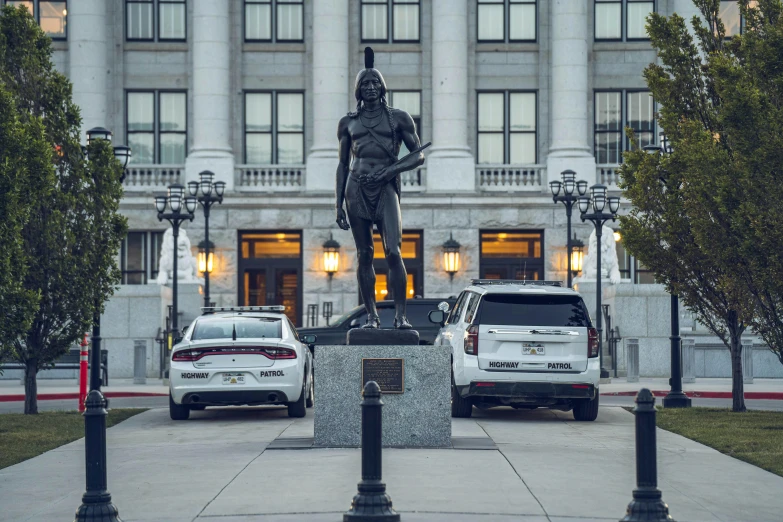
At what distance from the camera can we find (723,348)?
34844 millimetres

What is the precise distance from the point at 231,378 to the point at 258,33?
29412 millimetres

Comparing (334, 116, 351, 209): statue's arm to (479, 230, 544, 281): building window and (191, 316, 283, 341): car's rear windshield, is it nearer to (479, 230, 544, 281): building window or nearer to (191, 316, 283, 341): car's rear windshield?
(191, 316, 283, 341): car's rear windshield

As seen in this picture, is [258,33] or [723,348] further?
[258,33]

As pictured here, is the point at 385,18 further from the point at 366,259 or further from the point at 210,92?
the point at 366,259

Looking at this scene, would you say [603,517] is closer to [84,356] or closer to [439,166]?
[84,356]

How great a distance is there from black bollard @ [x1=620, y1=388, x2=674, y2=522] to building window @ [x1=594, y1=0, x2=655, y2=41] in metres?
38.2

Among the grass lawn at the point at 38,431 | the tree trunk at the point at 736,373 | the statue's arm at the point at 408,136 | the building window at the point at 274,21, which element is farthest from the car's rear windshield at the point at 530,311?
the building window at the point at 274,21

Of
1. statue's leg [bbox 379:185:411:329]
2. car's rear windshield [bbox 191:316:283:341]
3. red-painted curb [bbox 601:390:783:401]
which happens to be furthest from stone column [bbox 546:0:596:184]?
statue's leg [bbox 379:185:411:329]

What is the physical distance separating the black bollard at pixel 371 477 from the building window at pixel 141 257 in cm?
3635

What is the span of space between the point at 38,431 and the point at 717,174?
9.97m

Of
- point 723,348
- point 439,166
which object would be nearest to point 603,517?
point 723,348

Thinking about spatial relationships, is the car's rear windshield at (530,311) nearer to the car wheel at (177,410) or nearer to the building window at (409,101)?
the car wheel at (177,410)

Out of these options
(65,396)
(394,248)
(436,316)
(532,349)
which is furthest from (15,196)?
(65,396)

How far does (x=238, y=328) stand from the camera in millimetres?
19531
